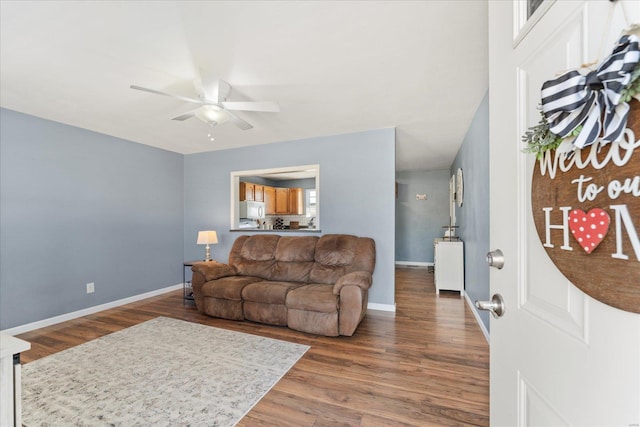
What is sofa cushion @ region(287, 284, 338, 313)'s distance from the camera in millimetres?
2900

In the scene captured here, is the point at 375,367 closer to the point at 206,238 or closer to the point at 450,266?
the point at 450,266

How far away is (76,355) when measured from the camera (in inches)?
101

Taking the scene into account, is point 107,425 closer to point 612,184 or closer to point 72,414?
point 72,414

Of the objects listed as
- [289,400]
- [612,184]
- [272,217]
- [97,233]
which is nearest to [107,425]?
[289,400]

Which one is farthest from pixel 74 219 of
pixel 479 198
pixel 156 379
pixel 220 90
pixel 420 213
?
pixel 420 213

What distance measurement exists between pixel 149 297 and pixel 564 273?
5288 millimetres

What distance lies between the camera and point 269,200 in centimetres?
715

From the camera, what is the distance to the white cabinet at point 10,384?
3.43 ft

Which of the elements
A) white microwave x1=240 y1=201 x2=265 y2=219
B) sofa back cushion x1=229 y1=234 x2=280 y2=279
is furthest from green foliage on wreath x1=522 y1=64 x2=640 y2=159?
white microwave x1=240 y1=201 x2=265 y2=219

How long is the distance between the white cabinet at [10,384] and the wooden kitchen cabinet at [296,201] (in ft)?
22.0

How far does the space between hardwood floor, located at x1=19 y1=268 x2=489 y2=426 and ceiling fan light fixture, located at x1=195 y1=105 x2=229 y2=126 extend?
2.30 m

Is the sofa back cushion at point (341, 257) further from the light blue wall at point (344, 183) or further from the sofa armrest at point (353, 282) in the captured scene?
the sofa armrest at point (353, 282)

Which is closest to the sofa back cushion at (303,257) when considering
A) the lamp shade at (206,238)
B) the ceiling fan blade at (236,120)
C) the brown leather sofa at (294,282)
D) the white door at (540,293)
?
the brown leather sofa at (294,282)

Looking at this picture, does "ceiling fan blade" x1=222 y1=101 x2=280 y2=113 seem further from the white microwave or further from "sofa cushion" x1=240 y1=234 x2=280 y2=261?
the white microwave
